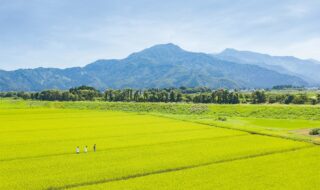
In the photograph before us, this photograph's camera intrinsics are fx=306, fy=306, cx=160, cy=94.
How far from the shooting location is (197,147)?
39.2 meters

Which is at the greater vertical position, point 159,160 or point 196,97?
point 196,97

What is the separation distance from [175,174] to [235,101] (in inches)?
4460

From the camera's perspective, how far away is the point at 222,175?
26719mm

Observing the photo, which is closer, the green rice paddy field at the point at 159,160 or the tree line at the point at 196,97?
the green rice paddy field at the point at 159,160

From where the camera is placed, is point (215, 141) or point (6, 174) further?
point (215, 141)

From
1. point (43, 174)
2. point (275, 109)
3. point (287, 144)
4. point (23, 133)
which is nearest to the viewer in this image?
point (43, 174)

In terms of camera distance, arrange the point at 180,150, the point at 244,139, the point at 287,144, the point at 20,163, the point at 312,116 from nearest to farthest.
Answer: the point at 20,163, the point at 180,150, the point at 287,144, the point at 244,139, the point at 312,116

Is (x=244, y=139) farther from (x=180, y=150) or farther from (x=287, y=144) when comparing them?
(x=180, y=150)

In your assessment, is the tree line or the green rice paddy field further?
the tree line

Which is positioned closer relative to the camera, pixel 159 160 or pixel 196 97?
pixel 159 160

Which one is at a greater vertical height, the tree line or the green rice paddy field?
the tree line

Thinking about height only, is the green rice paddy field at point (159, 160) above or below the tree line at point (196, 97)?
below

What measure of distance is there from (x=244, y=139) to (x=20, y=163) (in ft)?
102

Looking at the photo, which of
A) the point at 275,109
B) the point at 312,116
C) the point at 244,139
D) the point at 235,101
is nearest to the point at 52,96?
the point at 235,101
